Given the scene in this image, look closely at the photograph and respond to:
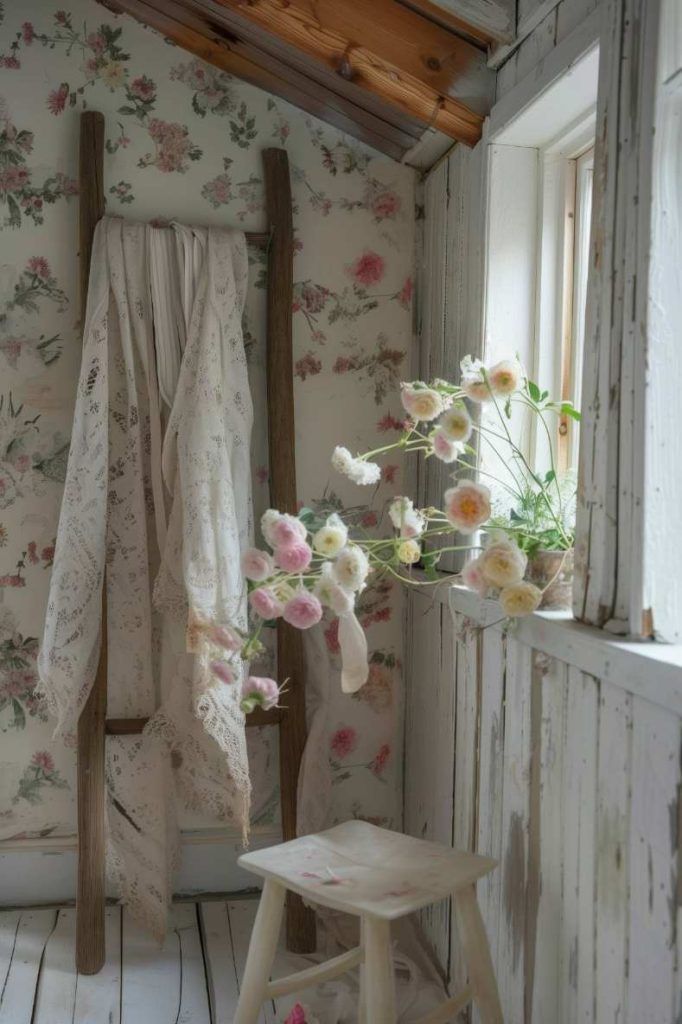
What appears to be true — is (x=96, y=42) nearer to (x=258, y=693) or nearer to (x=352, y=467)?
(x=352, y=467)

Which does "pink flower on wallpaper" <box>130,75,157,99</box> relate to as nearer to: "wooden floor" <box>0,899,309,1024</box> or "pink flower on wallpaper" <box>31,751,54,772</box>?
"pink flower on wallpaper" <box>31,751,54,772</box>

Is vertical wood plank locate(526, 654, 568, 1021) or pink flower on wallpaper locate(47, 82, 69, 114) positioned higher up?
pink flower on wallpaper locate(47, 82, 69, 114)

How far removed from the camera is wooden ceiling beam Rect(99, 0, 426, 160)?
2.17 metres

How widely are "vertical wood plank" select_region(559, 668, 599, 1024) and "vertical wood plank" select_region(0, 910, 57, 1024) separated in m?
1.11

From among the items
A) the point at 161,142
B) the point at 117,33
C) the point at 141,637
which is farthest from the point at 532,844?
the point at 117,33

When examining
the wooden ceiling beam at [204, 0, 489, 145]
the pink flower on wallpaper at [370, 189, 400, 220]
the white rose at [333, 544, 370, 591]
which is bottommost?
the white rose at [333, 544, 370, 591]

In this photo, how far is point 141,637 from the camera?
2.25 m

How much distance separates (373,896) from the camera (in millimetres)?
1408

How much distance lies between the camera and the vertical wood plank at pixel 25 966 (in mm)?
1924

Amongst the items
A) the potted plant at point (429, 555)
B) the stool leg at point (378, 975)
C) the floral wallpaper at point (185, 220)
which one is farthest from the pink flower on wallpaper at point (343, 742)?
the stool leg at point (378, 975)

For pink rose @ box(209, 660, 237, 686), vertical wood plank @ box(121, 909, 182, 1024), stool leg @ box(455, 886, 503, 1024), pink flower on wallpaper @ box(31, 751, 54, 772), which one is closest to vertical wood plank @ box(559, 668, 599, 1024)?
stool leg @ box(455, 886, 503, 1024)

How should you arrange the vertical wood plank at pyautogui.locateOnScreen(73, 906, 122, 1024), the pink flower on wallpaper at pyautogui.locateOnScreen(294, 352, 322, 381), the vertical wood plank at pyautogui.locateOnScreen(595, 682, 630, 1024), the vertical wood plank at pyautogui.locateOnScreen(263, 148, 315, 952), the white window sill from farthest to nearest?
the pink flower on wallpaper at pyautogui.locateOnScreen(294, 352, 322, 381) → the vertical wood plank at pyautogui.locateOnScreen(263, 148, 315, 952) → the vertical wood plank at pyautogui.locateOnScreen(73, 906, 122, 1024) → the vertical wood plank at pyautogui.locateOnScreen(595, 682, 630, 1024) → the white window sill

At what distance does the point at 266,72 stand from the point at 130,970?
2.00 meters

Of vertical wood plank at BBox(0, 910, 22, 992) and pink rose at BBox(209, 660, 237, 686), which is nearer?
pink rose at BBox(209, 660, 237, 686)
